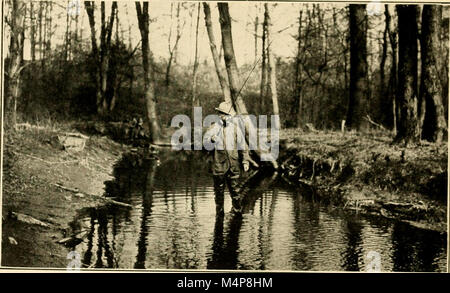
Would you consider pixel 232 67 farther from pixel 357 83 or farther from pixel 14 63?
pixel 14 63

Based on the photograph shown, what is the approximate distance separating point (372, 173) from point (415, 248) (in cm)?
99

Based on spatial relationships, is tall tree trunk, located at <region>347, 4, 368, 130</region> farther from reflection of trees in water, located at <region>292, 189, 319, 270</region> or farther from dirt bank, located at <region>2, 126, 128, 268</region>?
dirt bank, located at <region>2, 126, 128, 268</region>

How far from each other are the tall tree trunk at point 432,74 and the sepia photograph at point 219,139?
0.6 inches

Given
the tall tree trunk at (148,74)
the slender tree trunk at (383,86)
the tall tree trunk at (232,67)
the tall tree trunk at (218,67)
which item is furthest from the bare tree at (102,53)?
the slender tree trunk at (383,86)

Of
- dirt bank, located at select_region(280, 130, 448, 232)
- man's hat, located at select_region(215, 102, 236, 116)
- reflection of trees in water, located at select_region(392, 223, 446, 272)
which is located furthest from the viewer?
man's hat, located at select_region(215, 102, 236, 116)

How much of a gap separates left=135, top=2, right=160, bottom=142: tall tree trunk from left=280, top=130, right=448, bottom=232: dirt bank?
156 cm

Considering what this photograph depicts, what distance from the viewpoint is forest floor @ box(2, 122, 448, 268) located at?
5.43 m

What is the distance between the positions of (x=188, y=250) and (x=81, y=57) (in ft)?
8.77

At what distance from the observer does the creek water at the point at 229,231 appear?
5.29 metres

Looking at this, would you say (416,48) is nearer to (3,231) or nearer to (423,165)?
(423,165)

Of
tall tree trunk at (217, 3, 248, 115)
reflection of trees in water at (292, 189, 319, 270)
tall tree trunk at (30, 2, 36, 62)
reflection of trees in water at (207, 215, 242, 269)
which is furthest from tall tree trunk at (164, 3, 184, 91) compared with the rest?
reflection of trees in water at (292, 189, 319, 270)

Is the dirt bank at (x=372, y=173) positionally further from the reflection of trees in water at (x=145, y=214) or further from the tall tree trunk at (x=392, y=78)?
the reflection of trees in water at (x=145, y=214)

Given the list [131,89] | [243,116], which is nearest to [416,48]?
[243,116]

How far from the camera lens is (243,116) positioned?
228 inches
